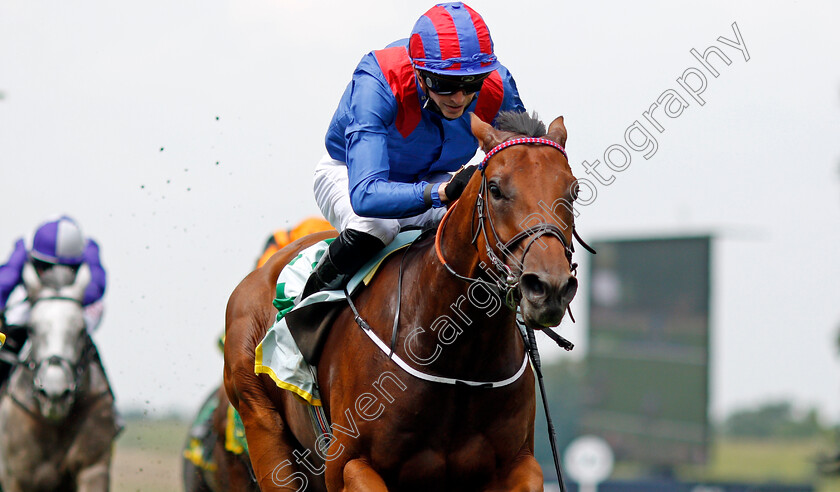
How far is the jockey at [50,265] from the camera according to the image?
25.2 ft

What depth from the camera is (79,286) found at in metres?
7.69

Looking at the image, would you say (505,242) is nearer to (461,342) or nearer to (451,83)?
(461,342)

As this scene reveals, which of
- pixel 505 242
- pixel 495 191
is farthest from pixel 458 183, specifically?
pixel 505 242

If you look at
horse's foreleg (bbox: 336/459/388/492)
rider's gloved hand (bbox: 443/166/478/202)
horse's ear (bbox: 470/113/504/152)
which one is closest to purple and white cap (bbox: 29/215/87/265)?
horse's foreleg (bbox: 336/459/388/492)

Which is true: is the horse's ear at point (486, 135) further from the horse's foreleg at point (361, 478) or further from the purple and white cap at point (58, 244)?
the purple and white cap at point (58, 244)

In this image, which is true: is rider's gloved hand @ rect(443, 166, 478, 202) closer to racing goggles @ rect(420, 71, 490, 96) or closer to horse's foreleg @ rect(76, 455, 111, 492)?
racing goggles @ rect(420, 71, 490, 96)

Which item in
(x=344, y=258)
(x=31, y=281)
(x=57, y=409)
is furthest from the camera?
(x=31, y=281)

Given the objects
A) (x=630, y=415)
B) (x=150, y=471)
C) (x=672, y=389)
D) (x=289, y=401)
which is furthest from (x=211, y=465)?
(x=630, y=415)

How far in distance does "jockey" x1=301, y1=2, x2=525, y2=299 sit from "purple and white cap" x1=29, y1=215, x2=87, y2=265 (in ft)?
12.2

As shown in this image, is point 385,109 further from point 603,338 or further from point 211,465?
point 603,338

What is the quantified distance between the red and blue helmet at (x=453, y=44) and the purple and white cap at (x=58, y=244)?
184 inches

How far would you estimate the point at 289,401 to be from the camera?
483 cm

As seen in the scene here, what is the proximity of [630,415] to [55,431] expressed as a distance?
11.5m

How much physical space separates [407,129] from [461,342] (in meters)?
1.01
